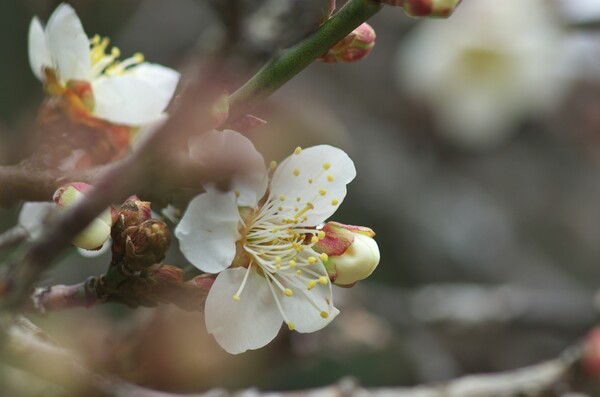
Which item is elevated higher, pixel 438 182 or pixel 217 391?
pixel 217 391

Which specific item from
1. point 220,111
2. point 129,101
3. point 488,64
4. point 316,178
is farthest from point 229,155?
point 488,64

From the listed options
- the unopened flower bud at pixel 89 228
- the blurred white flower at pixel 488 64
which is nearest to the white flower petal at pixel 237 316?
the unopened flower bud at pixel 89 228

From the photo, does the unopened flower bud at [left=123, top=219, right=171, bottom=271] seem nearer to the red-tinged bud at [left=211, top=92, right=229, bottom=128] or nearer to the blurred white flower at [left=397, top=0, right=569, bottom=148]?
the red-tinged bud at [left=211, top=92, right=229, bottom=128]

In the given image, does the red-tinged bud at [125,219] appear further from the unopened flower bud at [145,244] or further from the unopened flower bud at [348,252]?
the unopened flower bud at [348,252]

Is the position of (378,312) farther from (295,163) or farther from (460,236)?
(295,163)

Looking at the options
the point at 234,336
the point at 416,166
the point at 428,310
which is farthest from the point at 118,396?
the point at 416,166

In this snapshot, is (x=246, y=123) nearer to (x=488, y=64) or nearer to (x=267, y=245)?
(x=267, y=245)
